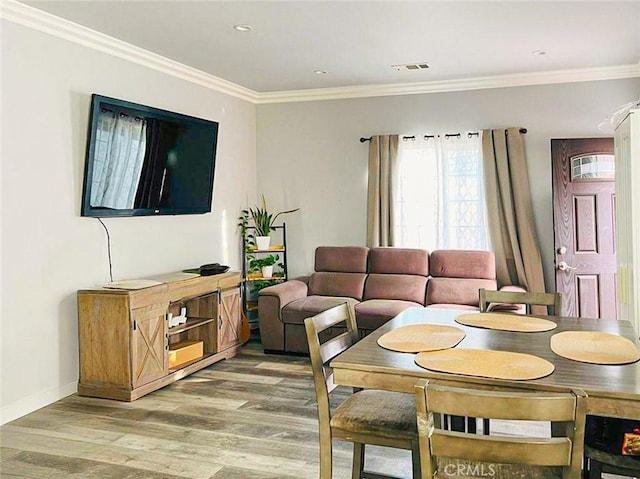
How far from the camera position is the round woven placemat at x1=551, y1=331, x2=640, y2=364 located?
2098 millimetres

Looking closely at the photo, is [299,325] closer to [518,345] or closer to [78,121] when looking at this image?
[78,121]

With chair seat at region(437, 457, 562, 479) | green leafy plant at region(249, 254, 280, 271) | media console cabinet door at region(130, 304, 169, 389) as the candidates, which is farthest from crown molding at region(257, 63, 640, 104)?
chair seat at region(437, 457, 562, 479)

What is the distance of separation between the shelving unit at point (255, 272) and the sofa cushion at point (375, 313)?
133 cm

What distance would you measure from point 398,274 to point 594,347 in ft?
11.4

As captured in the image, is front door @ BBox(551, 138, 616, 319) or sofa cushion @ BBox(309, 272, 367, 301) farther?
sofa cushion @ BBox(309, 272, 367, 301)

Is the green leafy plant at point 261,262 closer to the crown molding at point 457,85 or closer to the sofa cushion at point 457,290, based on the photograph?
the sofa cushion at point 457,290

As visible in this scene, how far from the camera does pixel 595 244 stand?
17.2 ft

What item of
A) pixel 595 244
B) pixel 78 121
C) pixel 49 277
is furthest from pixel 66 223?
pixel 595 244

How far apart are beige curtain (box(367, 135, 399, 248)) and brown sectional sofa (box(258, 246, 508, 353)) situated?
0.81 ft

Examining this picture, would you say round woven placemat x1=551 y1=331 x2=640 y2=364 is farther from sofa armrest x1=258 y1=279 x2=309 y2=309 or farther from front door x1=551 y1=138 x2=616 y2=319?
sofa armrest x1=258 y1=279 x2=309 y2=309

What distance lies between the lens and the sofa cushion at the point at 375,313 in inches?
194

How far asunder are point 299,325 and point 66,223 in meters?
2.23

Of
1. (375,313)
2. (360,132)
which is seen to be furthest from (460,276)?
(360,132)

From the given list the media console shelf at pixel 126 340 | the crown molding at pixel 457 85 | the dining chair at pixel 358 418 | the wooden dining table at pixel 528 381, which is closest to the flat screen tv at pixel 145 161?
the media console shelf at pixel 126 340
